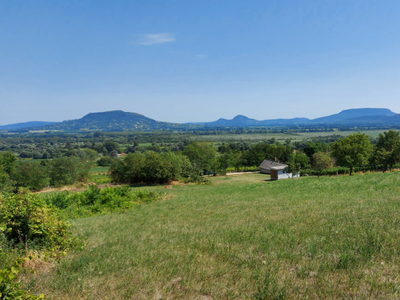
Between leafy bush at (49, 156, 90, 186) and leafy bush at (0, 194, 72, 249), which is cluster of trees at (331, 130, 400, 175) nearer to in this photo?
leafy bush at (0, 194, 72, 249)

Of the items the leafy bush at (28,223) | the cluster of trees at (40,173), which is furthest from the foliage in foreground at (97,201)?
the cluster of trees at (40,173)

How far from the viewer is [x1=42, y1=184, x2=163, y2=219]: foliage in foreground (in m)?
17.2

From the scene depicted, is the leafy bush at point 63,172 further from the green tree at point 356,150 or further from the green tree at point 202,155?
the green tree at point 356,150

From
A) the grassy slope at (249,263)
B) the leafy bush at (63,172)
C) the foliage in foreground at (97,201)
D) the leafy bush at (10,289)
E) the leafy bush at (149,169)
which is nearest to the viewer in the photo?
the leafy bush at (10,289)

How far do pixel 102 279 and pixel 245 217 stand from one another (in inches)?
269

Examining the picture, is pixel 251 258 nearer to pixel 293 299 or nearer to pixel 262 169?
pixel 293 299

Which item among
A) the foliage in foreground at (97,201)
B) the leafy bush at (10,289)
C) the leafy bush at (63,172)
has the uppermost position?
the leafy bush at (10,289)

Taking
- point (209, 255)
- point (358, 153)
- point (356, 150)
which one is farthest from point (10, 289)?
point (356, 150)

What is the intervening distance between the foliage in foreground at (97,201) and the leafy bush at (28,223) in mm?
10164

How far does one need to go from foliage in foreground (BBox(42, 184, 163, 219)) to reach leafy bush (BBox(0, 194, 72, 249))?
33.3 feet

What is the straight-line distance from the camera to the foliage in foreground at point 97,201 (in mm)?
17203

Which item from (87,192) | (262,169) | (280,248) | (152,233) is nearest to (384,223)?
(280,248)

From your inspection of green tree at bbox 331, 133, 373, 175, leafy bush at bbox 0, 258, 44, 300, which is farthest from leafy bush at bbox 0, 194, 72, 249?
green tree at bbox 331, 133, 373, 175

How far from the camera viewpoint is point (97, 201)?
18719 mm
